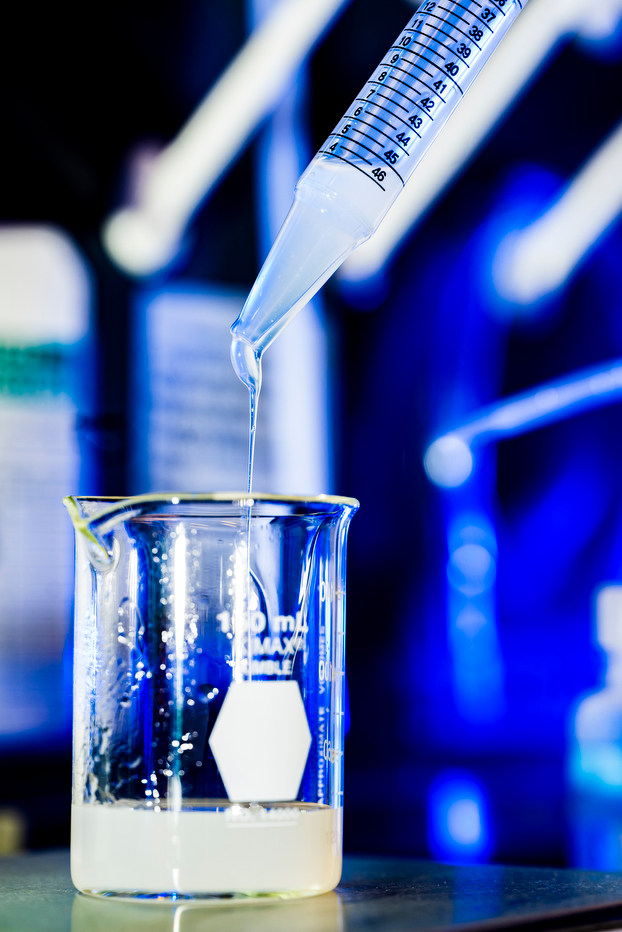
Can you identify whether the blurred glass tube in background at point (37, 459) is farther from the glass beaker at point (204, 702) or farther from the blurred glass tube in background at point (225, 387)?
the glass beaker at point (204, 702)

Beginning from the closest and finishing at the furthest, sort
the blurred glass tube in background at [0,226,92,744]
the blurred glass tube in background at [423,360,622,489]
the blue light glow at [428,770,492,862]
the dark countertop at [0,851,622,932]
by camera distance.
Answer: the dark countertop at [0,851,622,932]
the blue light glow at [428,770,492,862]
the blurred glass tube in background at [0,226,92,744]
the blurred glass tube in background at [423,360,622,489]

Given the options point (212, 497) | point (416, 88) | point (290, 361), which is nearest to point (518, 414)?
point (290, 361)

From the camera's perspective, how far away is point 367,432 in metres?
1.86

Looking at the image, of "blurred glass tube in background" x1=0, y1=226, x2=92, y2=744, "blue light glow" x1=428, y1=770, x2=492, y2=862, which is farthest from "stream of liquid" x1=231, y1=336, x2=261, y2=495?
"blurred glass tube in background" x1=0, y1=226, x2=92, y2=744

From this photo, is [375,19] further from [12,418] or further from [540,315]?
[12,418]

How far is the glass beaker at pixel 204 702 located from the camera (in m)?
0.56

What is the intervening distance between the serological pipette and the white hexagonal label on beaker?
0.66 ft

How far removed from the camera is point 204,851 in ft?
1.82

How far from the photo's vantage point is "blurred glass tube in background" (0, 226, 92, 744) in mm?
1491

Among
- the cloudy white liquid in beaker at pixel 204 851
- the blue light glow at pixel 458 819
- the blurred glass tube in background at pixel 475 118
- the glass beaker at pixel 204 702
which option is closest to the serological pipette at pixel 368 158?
the glass beaker at pixel 204 702

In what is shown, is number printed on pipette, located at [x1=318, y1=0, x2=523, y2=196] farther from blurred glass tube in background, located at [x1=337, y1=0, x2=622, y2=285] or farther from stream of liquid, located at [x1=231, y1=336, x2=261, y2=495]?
blurred glass tube in background, located at [x1=337, y1=0, x2=622, y2=285]

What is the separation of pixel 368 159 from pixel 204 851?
0.45m

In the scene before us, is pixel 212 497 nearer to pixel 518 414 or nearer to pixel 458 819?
pixel 458 819

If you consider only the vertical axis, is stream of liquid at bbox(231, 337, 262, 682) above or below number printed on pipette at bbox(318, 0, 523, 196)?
below
